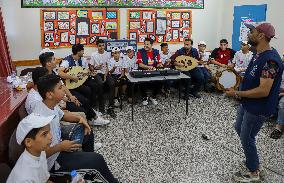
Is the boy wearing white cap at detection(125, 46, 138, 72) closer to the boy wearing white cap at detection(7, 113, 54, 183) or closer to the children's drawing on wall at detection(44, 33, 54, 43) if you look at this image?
the children's drawing on wall at detection(44, 33, 54, 43)

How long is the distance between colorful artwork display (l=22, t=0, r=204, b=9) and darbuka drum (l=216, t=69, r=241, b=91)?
2.23 m

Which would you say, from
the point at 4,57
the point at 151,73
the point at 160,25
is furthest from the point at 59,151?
the point at 160,25

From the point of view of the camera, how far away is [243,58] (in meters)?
6.69

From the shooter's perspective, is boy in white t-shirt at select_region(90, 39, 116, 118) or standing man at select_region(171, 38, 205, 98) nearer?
boy in white t-shirt at select_region(90, 39, 116, 118)

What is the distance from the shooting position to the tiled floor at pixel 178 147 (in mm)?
3512

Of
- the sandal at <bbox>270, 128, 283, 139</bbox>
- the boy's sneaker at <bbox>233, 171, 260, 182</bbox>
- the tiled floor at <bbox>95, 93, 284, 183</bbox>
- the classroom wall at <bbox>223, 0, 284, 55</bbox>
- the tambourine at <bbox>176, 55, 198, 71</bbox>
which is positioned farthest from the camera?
the tambourine at <bbox>176, 55, 198, 71</bbox>

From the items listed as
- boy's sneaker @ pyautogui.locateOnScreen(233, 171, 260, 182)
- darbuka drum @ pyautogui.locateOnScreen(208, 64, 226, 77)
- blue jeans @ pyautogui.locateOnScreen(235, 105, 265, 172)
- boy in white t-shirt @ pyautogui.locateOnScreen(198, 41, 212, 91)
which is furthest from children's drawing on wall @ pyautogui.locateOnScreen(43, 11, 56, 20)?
boy's sneaker @ pyautogui.locateOnScreen(233, 171, 260, 182)

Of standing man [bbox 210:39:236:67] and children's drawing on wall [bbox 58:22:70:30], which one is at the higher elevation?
children's drawing on wall [bbox 58:22:70:30]

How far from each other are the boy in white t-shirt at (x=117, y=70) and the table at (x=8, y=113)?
2.61 meters

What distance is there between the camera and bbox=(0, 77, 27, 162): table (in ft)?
8.83

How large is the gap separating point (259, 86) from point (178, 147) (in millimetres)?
1718

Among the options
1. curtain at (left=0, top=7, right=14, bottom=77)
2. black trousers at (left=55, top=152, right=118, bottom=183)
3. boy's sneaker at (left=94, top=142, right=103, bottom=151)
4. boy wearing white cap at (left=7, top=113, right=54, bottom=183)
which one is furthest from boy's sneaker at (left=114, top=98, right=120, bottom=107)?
boy wearing white cap at (left=7, top=113, right=54, bottom=183)

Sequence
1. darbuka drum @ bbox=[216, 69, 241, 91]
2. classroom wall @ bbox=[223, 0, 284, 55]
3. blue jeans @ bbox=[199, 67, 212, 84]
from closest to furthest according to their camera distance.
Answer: darbuka drum @ bbox=[216, 69, 241, 91]
classroom wall @ bbox=[223, 0, 284, 55]
blue jeans @ bbox=[199, 67, 212, 84]

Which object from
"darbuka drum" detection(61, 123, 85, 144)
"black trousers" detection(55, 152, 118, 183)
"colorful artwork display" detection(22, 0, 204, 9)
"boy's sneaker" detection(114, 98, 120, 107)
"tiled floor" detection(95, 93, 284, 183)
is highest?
"colorful artwork display" detection(22, 0, 204, 9)
